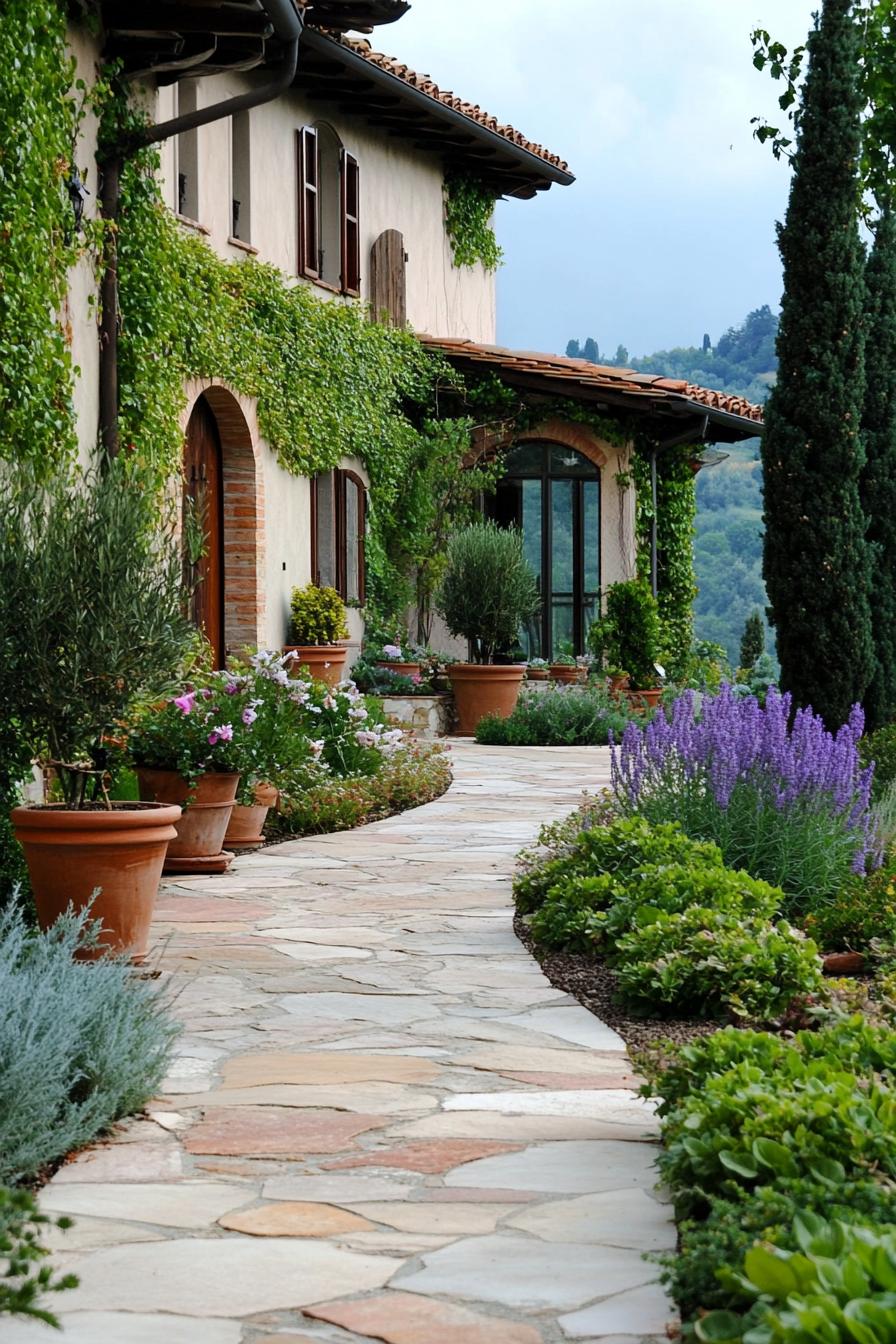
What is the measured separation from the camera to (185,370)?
1191 centimetres

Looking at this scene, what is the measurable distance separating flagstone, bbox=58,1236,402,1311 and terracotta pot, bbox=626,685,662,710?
518 inches

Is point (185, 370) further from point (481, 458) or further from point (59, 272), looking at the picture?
point (481, 458)

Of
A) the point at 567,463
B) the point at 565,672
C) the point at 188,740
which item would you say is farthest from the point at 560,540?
the point at 188,740

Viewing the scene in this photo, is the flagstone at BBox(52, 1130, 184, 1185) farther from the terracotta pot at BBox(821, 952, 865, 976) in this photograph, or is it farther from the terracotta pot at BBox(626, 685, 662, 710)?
the terracotta pot at BBox(626, 685, 662, 710)

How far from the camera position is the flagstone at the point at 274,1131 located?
141 inches

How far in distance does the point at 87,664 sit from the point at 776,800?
102 inches

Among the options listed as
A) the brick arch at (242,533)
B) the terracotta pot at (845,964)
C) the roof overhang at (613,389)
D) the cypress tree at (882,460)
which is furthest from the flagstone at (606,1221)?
the roof overhang at (613,389)

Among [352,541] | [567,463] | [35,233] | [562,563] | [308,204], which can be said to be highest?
[308,204]

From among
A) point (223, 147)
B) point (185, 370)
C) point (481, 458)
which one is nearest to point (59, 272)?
point (185, 370)

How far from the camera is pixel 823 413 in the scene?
434 inches

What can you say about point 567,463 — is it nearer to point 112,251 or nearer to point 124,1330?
point 112,251

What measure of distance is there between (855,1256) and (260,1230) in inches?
50.5

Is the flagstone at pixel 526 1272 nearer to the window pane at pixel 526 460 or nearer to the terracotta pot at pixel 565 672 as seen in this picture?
the terracotta pot at pixel 565 672

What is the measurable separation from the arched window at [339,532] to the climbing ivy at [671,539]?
10.5 ft
